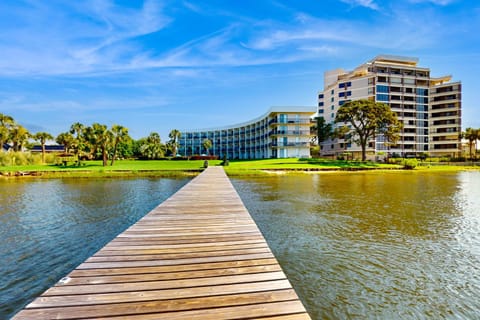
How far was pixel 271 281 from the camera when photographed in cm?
358

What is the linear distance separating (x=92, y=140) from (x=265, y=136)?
4477cm

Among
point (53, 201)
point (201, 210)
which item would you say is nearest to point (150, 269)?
point (201, 210)

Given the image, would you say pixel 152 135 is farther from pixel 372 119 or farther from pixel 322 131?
pixel 372 119

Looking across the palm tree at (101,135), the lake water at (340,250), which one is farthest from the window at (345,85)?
the lake water at (340,250)

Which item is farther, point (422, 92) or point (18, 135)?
point (422, 92)

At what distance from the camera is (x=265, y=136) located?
2940 inches

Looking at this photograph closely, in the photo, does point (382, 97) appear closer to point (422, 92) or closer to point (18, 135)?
point (422, 92)

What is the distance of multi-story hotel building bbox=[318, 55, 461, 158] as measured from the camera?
72.4m

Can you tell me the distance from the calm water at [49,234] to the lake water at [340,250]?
3 cm

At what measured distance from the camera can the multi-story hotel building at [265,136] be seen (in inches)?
2534

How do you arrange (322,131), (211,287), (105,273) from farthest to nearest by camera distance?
(322,131), (105,273), (211,287)

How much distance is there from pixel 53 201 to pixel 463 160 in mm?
72279

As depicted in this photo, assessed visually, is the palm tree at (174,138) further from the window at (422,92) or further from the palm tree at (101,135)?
the window at (422,92)

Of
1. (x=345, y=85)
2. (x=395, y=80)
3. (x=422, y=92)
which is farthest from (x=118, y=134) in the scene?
(x=422, y=92)
